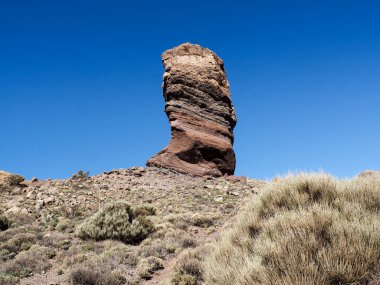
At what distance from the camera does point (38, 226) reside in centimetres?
1795

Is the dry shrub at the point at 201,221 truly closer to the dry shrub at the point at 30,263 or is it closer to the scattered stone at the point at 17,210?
the dry shrub at the point at 30,263

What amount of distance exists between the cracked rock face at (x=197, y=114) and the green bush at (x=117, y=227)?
A: 13554 millimetres

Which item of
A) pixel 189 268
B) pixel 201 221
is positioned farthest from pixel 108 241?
pixel 189 268

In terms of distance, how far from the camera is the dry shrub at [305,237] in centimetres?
454

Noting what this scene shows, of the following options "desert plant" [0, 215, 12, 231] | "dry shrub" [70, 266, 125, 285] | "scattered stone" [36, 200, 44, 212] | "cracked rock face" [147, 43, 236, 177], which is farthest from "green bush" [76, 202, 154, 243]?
"cracked rock face" [147, 43, 236, 177]

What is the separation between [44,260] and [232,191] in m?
15.2

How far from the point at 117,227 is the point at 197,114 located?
17942 millimetres

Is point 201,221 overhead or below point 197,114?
below

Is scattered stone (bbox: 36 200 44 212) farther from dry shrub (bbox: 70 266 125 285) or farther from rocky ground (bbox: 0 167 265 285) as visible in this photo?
dry shrub (bbox: 70 266 125 285)

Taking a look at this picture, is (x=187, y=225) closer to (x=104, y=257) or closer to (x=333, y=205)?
(x=104, y=257)

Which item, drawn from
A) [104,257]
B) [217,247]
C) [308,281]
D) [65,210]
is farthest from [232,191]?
[308,281]

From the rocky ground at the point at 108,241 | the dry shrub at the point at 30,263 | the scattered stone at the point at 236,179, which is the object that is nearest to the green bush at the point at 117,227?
the rocky ground at the point at 108,241

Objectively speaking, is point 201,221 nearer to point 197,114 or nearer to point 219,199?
point 219,199

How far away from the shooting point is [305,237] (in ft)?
16.8
